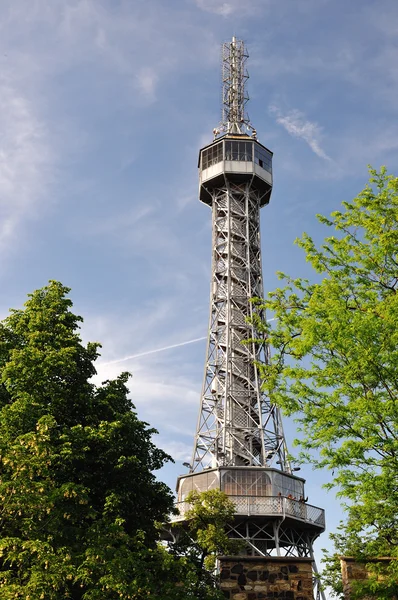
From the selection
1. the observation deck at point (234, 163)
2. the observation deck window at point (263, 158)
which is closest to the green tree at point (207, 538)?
the observation deck at point (234, 163)

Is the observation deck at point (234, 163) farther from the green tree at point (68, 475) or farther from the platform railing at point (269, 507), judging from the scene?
the green tree at point (68, 475)

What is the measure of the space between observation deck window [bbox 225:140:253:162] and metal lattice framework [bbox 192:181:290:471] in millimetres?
2521

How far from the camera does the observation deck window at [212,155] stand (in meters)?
60.2

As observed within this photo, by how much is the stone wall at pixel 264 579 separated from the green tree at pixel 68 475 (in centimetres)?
191

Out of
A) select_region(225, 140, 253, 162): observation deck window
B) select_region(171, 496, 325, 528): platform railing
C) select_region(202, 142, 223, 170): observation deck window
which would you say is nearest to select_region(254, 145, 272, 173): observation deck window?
select_region(225, 140, 253, 162): observation deck window

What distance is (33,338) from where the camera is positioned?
54.2ft

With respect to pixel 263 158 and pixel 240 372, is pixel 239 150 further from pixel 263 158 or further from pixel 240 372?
pixel 240 372

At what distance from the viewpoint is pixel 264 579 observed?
1313 centimetres

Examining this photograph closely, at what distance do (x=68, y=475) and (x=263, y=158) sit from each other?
50.4 m

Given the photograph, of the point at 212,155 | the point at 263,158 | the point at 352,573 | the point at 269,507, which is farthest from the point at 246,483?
the point at 263,158

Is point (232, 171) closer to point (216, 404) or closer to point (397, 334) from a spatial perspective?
point (216, 404)

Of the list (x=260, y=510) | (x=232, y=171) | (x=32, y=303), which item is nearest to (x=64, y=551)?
(x=32, y=303)

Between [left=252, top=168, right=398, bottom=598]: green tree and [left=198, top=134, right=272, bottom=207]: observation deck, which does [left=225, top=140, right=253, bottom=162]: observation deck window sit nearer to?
[left=198, top=134, right=272, bottom=207]: observation deck

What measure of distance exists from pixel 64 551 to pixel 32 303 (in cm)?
720
